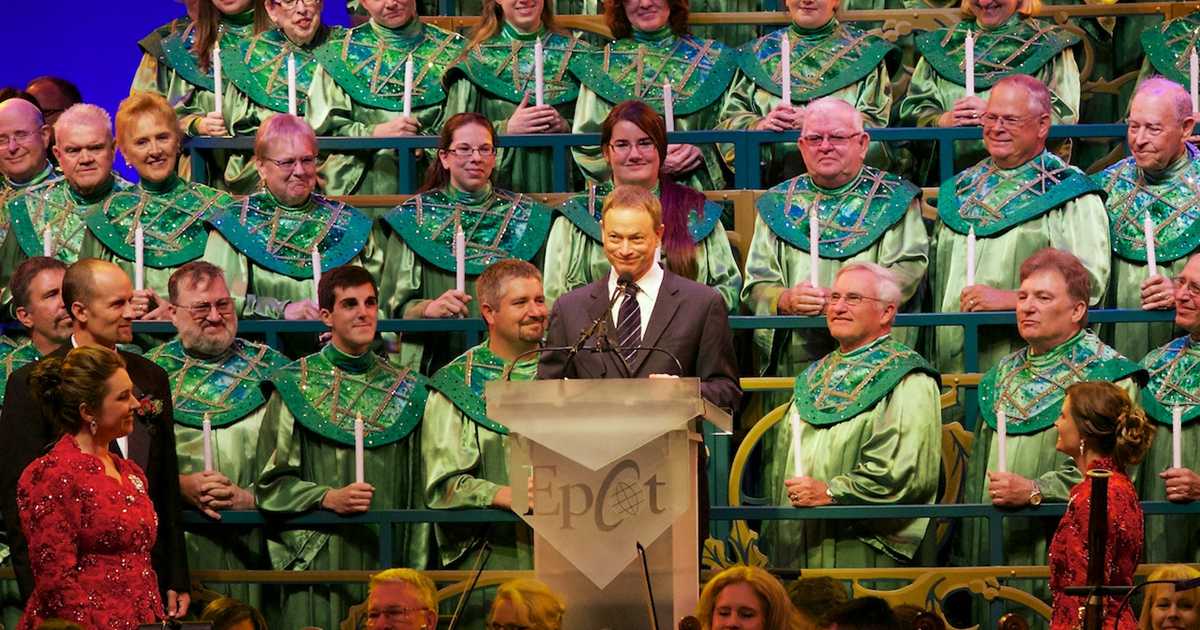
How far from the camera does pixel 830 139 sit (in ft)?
25.2

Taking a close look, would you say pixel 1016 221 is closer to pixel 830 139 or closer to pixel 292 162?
pixel 830 139

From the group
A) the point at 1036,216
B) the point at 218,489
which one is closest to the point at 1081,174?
the point at 1036,216

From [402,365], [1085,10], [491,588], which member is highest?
[1085,10]

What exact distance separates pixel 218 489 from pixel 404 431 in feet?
1.94

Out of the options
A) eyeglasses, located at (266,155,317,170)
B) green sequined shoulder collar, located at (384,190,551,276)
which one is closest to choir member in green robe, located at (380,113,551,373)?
green sequined shoulder collar, located at (384,190,551,276)

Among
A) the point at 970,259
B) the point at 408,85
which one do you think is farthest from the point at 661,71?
the point at 970,259

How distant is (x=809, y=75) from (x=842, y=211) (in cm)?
89

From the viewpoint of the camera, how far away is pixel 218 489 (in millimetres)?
6699

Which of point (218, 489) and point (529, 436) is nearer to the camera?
point (529, 436)

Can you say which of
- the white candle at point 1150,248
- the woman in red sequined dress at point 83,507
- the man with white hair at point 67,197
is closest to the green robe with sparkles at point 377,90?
the man with white hair at point 67,197

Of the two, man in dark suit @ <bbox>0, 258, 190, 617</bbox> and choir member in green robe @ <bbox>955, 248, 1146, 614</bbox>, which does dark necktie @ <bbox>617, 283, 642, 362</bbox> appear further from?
choir member in green robe @ <bbox>955, 248, 1146, 614</bbox>

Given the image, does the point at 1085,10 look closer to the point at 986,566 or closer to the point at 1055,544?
the point at 986,566

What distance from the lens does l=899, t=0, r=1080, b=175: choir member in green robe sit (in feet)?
28.0

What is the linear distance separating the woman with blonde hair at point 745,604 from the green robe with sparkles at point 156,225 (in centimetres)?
347
